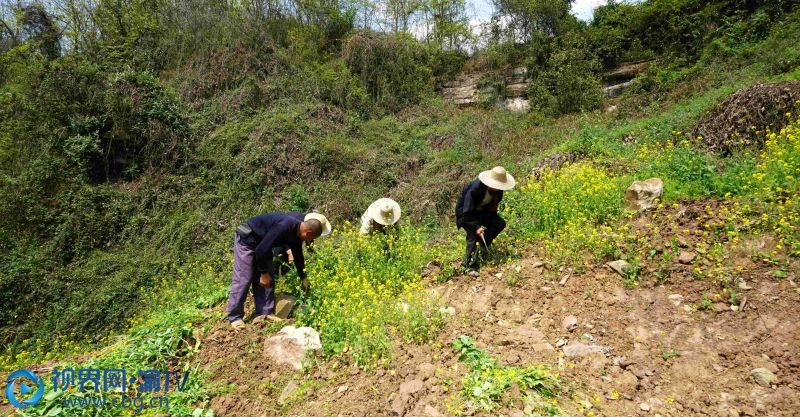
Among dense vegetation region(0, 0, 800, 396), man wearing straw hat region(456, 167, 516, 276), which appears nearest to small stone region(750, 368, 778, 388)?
dense vegetation region(0, 0, 800, 396)

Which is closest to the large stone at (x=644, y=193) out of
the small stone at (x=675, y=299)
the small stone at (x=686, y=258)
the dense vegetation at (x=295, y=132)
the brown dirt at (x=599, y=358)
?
the dense vegetation at (x=295, y=132)

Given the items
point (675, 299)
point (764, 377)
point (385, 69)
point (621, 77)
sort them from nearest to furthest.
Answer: point (764, 377) → point (675, 299) → point (621, 77) → point (385, 69)

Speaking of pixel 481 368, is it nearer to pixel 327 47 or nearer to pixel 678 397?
pixel 678 397

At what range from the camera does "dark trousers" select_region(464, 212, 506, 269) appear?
16.0ft

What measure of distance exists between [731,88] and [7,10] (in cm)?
2298

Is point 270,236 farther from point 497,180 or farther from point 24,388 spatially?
point 497,180

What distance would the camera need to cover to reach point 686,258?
4.09 m

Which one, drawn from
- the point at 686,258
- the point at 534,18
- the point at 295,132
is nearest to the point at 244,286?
the point at 686,258

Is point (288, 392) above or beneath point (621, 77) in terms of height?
beneath

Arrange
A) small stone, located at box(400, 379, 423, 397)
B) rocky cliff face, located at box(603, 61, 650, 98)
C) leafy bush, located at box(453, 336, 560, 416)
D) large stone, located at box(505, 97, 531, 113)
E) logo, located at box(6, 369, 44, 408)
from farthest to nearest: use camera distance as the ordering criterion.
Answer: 1. large stone, located at box(505, 97, 531, 113)
2. rocky cliff face, located at box(603, 61, 650, 98)
3. logo, located at box(6, 369, 44, 408)
4. small stone, located at box(400, 379, 423, 397)
5. leafy bush, located at box(453, 336, 560, 416)

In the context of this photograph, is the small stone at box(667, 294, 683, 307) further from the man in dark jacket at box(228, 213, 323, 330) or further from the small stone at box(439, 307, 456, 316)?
the man in dark jacket at box(228, 213, 323, 330)

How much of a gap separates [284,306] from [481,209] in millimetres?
2594

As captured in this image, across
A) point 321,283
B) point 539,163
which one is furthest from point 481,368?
point 539,163

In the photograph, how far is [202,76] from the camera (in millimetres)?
11719
